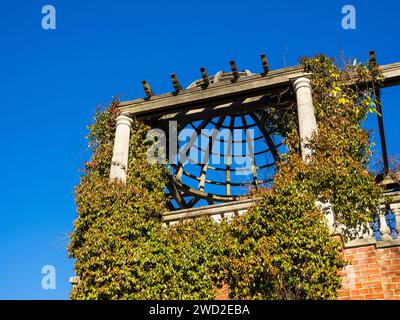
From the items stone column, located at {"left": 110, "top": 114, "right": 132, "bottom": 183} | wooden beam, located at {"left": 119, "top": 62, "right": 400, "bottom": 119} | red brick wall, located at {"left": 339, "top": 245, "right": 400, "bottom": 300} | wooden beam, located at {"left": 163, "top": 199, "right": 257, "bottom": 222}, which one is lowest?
red brick wall, located at {"left": 339, "top": 245, "right": 400, "bottom": 300}

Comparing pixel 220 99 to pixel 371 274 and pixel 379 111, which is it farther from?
pixel 371 274

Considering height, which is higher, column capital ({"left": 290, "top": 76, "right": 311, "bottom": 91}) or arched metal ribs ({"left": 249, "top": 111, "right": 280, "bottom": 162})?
arched metal ribs ({"left": 249, "top": 111, "right": 280, "bottom": 162})

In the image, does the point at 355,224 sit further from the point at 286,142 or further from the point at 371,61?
the point at 371,61

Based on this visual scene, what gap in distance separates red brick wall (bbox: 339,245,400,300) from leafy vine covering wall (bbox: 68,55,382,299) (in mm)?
260

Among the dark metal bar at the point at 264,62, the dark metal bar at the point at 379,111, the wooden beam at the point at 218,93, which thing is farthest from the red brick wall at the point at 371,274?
the dark metal bar at the point at 264,62

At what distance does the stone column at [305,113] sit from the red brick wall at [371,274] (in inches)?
99.9

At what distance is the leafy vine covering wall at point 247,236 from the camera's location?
29.2ft

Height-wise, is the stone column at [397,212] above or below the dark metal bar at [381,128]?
below

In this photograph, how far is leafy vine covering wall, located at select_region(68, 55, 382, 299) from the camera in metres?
8.91

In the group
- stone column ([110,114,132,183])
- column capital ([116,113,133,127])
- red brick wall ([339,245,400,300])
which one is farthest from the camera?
column capital ([116,113,133,127])

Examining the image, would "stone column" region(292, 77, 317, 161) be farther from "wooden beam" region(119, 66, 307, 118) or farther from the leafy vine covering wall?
"wooden beam" region(119, 66, 307, 118)

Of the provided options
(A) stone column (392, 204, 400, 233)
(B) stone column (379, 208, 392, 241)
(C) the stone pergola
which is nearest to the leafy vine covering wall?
(B) stone column (379, 208, 392, 241)

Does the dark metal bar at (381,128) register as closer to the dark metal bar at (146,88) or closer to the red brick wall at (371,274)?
the red brick wall at (371,274)
